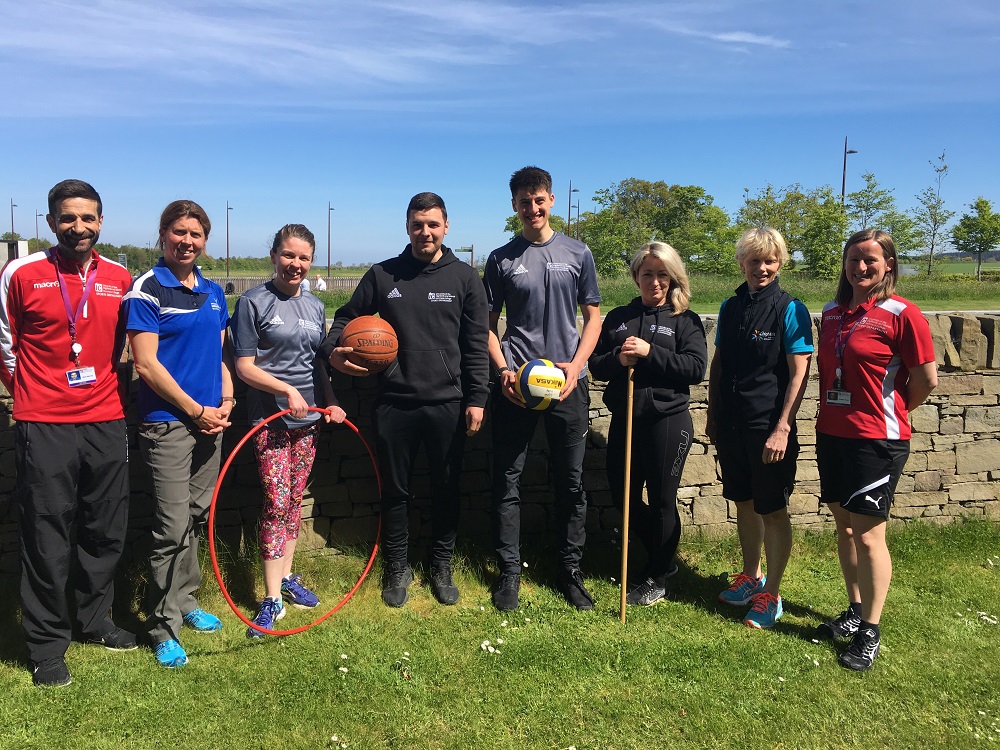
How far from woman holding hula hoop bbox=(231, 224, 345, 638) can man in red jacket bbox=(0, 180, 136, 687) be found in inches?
27.3

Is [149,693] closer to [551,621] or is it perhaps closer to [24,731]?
[24,731]

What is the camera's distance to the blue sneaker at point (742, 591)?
4.78m

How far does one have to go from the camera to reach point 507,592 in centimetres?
463

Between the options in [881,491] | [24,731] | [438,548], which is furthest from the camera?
[438,548]

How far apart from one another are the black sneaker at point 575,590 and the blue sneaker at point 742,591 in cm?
90

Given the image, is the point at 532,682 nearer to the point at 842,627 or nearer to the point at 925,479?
the point at 842,627

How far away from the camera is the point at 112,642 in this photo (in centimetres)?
403

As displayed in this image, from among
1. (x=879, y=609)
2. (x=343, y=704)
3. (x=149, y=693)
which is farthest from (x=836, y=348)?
(x=149, y=693)

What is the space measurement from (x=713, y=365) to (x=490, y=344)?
4.68ft

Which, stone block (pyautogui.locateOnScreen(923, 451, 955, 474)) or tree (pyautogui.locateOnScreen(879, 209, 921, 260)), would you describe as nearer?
stone block (pyautogui.locateOnScreen(923, 451, 955, 474))

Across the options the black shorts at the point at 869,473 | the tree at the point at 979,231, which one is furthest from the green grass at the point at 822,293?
the black shorts at the point at 869,473

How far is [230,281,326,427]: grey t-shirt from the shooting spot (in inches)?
161

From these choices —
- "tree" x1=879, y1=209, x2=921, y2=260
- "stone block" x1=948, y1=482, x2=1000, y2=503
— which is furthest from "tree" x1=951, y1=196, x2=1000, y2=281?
"stone block" x1=948, y1=482, x2=1000, y2=503

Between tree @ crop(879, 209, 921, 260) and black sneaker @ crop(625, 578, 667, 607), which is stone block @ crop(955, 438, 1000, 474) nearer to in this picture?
black sneaker @ crop(625, 578, 667, 607)
